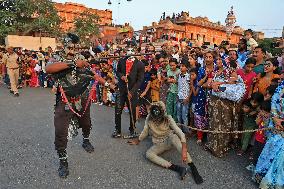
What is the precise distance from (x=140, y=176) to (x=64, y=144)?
1.24m

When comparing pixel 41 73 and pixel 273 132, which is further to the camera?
pixel 41 73

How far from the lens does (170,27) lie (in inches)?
1404

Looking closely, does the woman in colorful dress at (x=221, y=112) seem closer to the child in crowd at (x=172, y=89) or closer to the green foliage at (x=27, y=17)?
the child in crowd at (x=172, y=89)

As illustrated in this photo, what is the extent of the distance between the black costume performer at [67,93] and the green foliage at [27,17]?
25016 millimetres

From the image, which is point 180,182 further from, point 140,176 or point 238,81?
point 238,81

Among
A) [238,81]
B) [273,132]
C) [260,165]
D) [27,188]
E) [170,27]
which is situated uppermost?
[170,27]

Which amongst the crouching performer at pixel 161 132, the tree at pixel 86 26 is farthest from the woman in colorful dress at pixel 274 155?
the tree at pixel 86 26

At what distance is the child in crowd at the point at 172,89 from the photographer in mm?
6737

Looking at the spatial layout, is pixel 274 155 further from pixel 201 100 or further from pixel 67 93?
pixel 67 93

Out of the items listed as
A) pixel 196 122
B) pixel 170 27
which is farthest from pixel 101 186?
pixel 170 27

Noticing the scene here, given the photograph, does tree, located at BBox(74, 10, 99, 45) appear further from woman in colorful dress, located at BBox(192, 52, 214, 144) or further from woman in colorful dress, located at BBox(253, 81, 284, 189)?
woman in colorful dress, located at BBox(253, 81, 284, 189)

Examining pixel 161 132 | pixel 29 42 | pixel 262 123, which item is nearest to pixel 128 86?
pixel 161 132

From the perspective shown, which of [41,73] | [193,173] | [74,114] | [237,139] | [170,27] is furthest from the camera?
[170,27]

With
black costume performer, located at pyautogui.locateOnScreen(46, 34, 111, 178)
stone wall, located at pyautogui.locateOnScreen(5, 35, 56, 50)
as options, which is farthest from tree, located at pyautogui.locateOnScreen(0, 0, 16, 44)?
black costume performer, located at pyautogui.locateOnScreen(46, 34, 111, 178)
